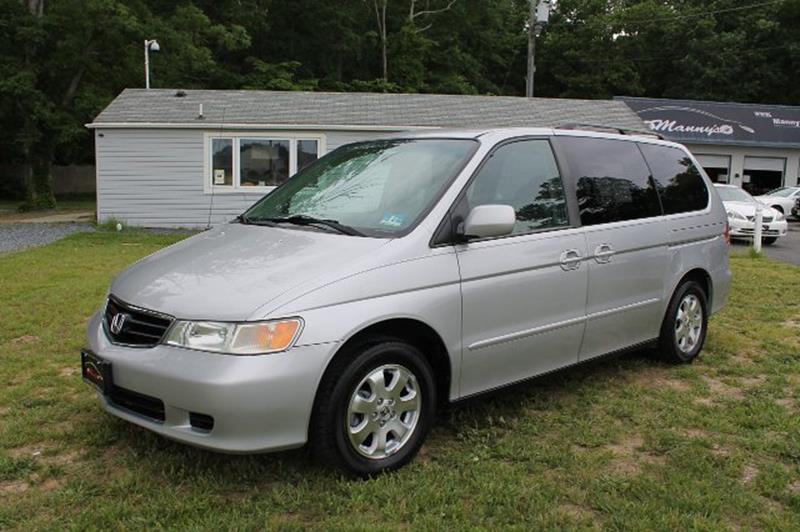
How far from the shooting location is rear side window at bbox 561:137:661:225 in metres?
4.58

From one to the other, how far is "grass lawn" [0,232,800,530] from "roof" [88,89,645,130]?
1316 centimetres

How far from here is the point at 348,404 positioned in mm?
3303

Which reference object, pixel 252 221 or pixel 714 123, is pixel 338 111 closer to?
pixel 252 221

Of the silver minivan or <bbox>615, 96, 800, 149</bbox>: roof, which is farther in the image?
<bbox>615, 96, 800, 149</bbox>: roof

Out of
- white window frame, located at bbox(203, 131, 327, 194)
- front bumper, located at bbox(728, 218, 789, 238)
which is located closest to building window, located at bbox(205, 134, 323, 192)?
white window frame, located at bbox(203, 131, 327, 194)

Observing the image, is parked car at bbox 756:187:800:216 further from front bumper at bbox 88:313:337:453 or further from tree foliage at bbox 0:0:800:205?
front bumper at bbox 88:313:337:453

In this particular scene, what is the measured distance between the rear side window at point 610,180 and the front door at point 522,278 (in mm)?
217

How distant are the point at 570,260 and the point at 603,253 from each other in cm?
36

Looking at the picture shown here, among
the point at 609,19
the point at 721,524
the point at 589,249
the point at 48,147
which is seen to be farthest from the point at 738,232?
the point at 609,19

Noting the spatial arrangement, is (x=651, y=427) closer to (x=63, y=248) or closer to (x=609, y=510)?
(x=609, y=510)

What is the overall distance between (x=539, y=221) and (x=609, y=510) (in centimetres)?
175

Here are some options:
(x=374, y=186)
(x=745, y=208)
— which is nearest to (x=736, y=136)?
(x=745, y=208)

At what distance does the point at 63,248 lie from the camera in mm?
13047

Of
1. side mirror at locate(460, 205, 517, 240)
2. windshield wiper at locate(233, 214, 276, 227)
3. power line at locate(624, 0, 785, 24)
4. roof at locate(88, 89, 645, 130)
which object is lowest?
windshield wiper at locate(233, 214, 276, 227)
